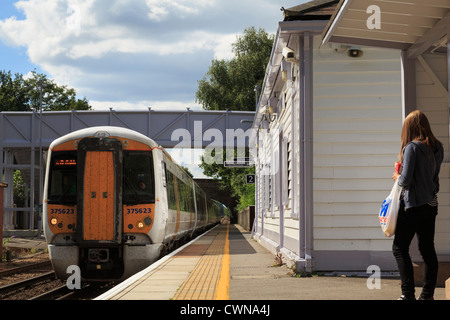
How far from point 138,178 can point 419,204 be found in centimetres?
742

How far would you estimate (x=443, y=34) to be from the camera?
6.54 meters

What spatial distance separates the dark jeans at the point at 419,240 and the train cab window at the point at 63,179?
748 centimetres

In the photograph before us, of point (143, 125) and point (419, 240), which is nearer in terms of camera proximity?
point (419, 240)

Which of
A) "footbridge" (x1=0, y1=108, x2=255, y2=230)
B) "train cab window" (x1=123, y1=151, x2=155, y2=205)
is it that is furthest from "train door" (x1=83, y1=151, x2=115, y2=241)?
"footbridge" (x1=0, y1=108, x2=255, y2=230)

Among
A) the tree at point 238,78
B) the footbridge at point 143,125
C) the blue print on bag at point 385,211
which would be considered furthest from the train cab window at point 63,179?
the tree at point 238,78

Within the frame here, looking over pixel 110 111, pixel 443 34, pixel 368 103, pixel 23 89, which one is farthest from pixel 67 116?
pixel 23 89

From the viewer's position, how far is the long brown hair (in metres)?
5.62

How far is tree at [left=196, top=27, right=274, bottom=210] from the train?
1450 inches

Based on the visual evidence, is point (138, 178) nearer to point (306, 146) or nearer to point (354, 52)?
point (306, 146)

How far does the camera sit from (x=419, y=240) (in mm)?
5586

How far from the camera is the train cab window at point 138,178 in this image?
11.9 meters

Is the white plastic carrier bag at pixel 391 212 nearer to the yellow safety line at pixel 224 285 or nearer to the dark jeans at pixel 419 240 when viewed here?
the dark jeans at pixel 419 240

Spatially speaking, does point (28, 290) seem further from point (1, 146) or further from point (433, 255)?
point (1, 146)

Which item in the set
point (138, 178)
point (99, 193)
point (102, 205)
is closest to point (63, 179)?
point (99, 193)
